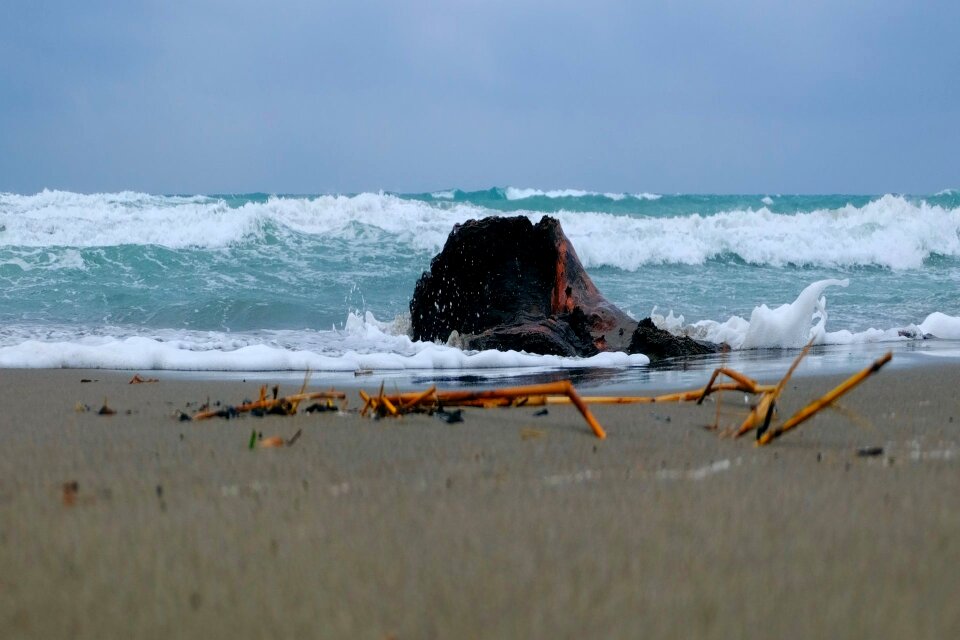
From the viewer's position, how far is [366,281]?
1262 cm

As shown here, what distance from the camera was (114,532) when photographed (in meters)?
0.95

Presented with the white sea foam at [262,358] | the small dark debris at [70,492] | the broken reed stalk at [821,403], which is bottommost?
the white sea foam at [262,358]

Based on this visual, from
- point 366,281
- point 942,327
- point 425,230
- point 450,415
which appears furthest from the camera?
point 425,230

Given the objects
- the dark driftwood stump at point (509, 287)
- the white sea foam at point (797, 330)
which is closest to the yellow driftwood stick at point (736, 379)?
the dark driftwood stump at point (509, 287)

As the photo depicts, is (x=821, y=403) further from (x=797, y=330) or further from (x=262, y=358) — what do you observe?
(x=797, y=330)

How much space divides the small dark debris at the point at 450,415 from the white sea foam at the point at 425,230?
13.9 m

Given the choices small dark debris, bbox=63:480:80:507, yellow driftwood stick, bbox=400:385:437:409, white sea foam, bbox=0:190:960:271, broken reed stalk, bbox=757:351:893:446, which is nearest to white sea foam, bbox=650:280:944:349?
yellow driftwood stick, bbox=400:385:437:409

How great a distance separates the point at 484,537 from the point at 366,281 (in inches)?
466

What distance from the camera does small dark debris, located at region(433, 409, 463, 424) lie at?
77.5 inches

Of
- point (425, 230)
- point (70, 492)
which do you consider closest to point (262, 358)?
point (70, 492)

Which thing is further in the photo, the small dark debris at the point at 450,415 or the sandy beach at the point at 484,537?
the small dark debris at the point at 450,415

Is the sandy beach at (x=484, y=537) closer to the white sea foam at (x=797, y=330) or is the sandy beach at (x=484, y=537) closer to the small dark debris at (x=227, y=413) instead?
the small dark debris at (x=227, y=413)

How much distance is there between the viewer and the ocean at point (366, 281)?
5.31 m

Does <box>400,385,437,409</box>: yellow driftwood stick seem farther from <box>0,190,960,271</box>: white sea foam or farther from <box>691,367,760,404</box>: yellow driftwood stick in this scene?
<box>0,190,960,271</box>: white sea foam
